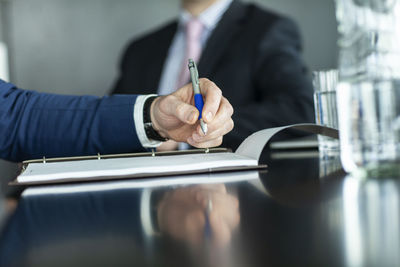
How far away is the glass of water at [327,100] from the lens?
1001 mm

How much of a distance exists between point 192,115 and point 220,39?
1.33 metres

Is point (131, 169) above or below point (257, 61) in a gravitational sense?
below

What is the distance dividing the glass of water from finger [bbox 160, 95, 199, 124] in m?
0.28

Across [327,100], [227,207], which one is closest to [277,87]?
[327,100]

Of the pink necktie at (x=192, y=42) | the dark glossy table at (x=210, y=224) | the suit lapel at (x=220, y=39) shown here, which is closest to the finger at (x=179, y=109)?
the dark glossy table at (x=210, y=224)

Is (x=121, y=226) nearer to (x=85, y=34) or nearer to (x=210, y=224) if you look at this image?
(x=210, y=224)

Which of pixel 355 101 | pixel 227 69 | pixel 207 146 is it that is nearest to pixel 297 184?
pixel 355 101

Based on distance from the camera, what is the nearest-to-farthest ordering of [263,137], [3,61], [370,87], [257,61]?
[370,87], [263,137], [257,61], [3,61]

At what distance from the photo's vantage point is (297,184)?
590 millimetres

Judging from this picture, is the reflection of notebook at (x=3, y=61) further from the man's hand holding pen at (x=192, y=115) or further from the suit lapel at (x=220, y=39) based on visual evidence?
the man's hand holding pen at (x=192, y=115)

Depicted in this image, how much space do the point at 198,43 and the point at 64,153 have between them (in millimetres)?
1291

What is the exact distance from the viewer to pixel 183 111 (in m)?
0.87

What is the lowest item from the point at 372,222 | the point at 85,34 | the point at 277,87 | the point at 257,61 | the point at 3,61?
the point at 372,222

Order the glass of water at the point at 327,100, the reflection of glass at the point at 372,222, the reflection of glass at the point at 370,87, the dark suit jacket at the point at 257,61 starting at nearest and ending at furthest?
the reflection of glass at the point at 372,222 < the reflection of glass at the point at 370,87 < the glass of water at the point at 327,100 < the dark suit jacket at the point at 257,61
